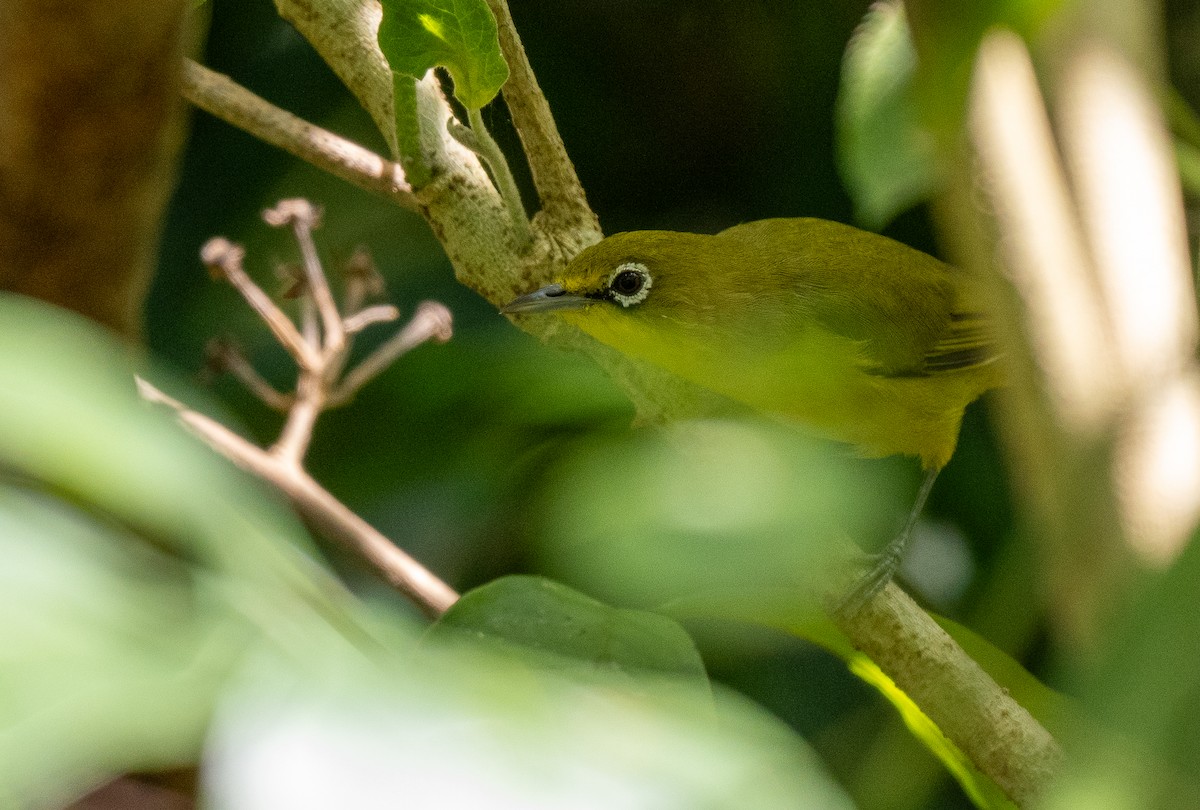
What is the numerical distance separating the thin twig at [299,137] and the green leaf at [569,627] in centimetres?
47

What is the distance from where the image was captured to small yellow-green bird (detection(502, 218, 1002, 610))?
1410 millimetres

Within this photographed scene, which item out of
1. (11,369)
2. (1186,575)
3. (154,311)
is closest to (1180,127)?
(1186,575)

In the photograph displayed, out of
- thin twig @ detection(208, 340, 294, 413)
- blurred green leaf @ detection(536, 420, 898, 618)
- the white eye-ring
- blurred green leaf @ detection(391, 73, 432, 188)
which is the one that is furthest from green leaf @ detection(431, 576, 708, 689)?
thin twig @ detection(208, 340, 294, 413)

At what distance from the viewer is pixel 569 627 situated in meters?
0.90

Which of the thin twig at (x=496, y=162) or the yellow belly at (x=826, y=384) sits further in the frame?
the yellow belly at (x=826, y=384)

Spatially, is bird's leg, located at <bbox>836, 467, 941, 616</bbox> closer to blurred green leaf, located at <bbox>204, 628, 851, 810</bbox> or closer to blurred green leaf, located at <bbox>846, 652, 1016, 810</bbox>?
blurred green leaf, located at <bbox>846, 652, 1016, 810</bbox>

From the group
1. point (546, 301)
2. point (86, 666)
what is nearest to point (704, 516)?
point (86, 666)

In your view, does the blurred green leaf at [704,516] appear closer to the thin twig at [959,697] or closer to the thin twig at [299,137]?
the thin twig at [959,697]

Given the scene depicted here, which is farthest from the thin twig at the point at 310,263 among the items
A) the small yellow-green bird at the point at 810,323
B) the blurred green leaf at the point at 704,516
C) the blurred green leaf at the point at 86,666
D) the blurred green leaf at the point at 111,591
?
the blurred green leaf at the point at 86,666

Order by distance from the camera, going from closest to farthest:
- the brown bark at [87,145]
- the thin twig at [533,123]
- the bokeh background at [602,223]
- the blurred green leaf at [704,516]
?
1. the blurred green leaf at [704,516]
2. the brown bark at [87,145]
3. the thin twig at [533,123]
4. the bokeh background at [602,223]

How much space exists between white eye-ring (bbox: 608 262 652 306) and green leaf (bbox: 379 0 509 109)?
0.48 meters

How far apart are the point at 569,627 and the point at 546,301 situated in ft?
1.51

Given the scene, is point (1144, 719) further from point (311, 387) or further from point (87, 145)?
point (311, 387)

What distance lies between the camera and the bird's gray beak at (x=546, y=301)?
3.91ft
